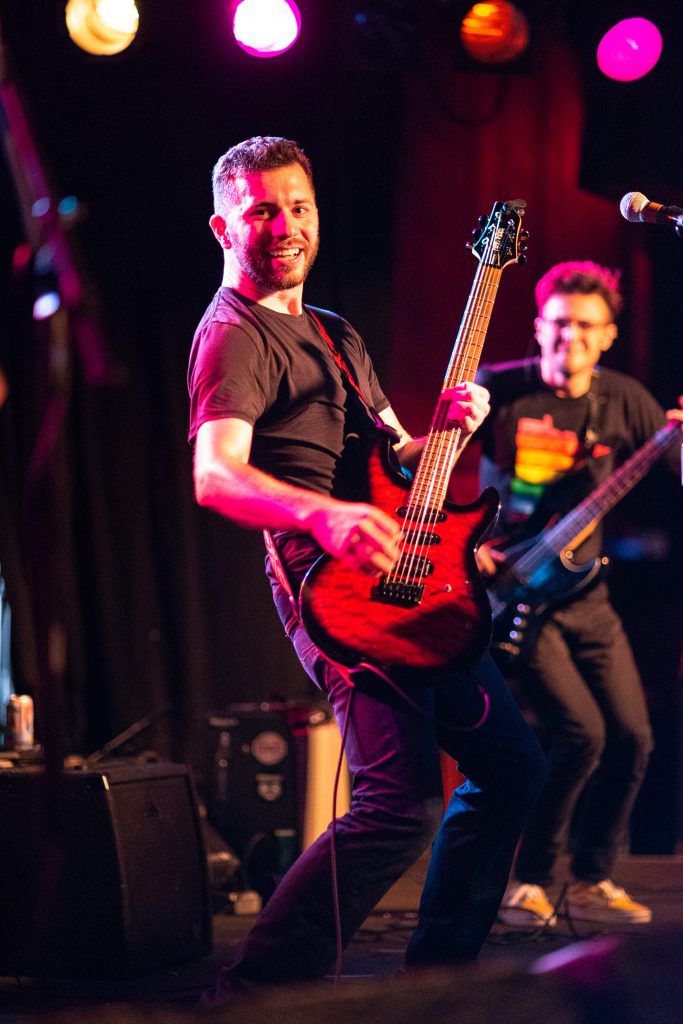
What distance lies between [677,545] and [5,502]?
318 cm

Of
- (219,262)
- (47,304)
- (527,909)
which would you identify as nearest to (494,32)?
(219,262)

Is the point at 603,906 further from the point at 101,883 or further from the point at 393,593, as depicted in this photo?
the point at 393,593

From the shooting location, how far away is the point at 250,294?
8.93 feet

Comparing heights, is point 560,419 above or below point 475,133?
below

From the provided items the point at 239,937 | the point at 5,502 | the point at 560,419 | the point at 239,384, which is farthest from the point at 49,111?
the point at 239,937

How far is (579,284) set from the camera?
14.6 feet

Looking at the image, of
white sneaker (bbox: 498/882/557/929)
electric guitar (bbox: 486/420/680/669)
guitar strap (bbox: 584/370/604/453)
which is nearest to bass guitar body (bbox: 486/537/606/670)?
electric guitar (bbox: 486/420/680/669)

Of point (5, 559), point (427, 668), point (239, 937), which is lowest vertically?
point (239, 937)

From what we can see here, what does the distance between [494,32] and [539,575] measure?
2547 millimetres

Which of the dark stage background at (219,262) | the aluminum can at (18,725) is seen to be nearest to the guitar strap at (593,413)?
the dark stage background at (219,262)

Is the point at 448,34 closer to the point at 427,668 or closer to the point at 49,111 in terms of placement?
the point at 49,111

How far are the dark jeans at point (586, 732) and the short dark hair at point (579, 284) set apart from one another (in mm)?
1141

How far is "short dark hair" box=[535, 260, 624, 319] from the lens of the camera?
4.45 m

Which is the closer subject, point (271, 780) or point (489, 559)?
point (489, 559)
